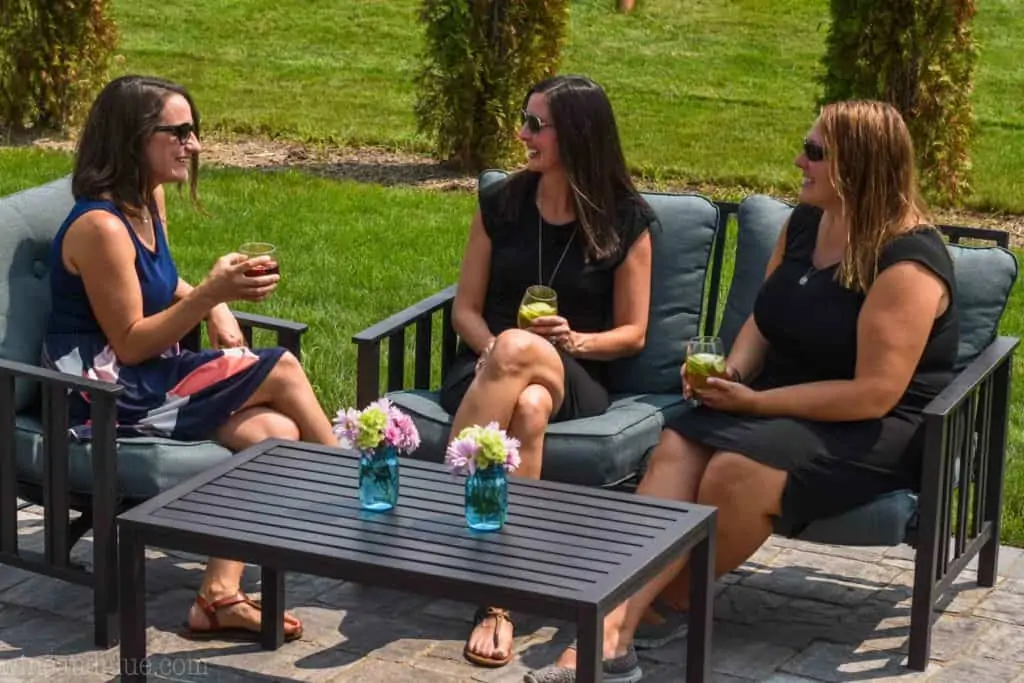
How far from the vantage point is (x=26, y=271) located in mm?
5570

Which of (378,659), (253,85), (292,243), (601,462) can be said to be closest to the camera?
(378,659)

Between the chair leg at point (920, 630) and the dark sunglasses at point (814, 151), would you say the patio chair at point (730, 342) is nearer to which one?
the chair leg at point (920, 630)

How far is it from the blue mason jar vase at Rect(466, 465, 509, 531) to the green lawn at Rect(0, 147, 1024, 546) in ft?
8.75

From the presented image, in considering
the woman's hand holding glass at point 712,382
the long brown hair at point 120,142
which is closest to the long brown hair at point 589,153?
the woman's hand holding glass at point 712,382

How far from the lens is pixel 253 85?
14789 millimetres

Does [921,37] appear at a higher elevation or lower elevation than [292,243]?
higher

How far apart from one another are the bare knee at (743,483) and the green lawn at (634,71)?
19.8 feet

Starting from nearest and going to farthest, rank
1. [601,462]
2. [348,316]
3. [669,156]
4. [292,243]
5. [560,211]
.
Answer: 1. [601,462]
2. [560,211]
3. [348,316]
4. [292,243]
5. [669,156]

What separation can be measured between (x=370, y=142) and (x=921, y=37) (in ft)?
13.6

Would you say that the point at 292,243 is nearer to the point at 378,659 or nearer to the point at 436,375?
the point at 436,375

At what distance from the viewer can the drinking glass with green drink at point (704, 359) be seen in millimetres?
4961

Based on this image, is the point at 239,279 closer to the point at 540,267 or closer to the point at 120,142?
the point at 120,142

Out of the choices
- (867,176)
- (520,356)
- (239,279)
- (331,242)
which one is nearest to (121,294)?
(239,279)

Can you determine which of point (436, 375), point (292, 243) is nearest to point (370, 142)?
point (292, 243)
